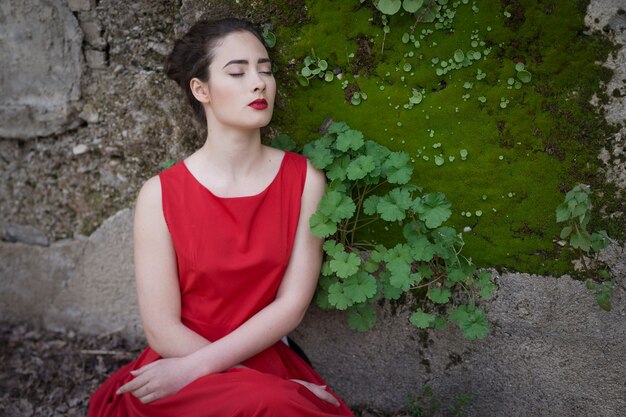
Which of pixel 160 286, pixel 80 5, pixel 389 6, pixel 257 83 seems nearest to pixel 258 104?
pixel 257 83

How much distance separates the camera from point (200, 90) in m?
2.26

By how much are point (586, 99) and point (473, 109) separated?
0.40m

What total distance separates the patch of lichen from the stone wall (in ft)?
0.34

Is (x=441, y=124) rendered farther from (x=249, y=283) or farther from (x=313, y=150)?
(x=249, y=283)

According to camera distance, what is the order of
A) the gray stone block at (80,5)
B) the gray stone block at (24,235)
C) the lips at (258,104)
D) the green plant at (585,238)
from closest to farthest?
1. the green plant at (585,238)
2. the lips at (258,104)
3. the gray stone block at (80,5)
4. the gray stone block at (24,235)

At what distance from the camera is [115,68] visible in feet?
9.37

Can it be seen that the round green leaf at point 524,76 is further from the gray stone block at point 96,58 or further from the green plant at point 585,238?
the gray stone block at point 96,58

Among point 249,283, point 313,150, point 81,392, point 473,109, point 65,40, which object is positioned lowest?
point 81,392

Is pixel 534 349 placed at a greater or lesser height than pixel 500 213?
lesser

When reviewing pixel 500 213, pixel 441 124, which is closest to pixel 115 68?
pixel 441 124

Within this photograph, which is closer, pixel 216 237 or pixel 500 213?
pixel 216 237

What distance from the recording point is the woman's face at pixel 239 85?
7.02 feet

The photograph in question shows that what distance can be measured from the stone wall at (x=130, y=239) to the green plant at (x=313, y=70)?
33 centimetres

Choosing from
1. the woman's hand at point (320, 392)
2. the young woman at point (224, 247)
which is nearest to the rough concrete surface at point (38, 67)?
the young woman at point (224, 247)
